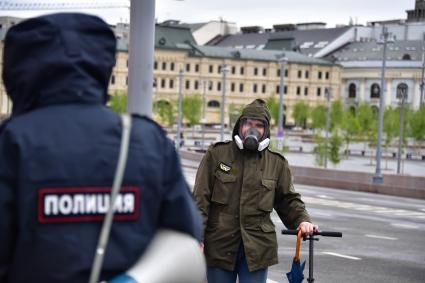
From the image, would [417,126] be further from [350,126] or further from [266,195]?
[266,195]

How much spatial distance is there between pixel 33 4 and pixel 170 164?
657 centimetres

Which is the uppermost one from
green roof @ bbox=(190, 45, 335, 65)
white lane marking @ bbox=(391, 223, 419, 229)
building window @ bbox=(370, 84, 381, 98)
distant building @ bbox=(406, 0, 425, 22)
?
distant building @ bbox=(406, 0, 425, 22)

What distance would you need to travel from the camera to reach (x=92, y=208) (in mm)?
3014

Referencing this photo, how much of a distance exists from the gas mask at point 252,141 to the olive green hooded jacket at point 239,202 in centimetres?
6

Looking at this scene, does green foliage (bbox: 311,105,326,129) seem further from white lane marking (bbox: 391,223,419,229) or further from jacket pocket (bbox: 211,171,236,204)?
jacket pocket (bbox: 211,171,236,204)

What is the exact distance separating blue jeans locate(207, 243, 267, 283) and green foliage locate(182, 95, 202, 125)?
9723 centimetres

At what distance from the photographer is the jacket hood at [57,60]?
3100mm

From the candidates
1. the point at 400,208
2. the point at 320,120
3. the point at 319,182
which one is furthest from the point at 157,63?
the point at 400,208

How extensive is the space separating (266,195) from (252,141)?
0.35 m

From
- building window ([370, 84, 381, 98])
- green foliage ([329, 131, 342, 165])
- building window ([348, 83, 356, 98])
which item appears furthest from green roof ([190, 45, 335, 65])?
green foliage ([329, 131, 342, 165])

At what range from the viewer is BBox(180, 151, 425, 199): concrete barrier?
3478 cm

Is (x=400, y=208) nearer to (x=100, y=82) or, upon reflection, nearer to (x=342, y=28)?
(x=100, y=82)

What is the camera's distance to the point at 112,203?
3.02 metres

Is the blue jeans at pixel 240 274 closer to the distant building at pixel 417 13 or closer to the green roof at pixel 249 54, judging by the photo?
the green roof at pixel 249 54
